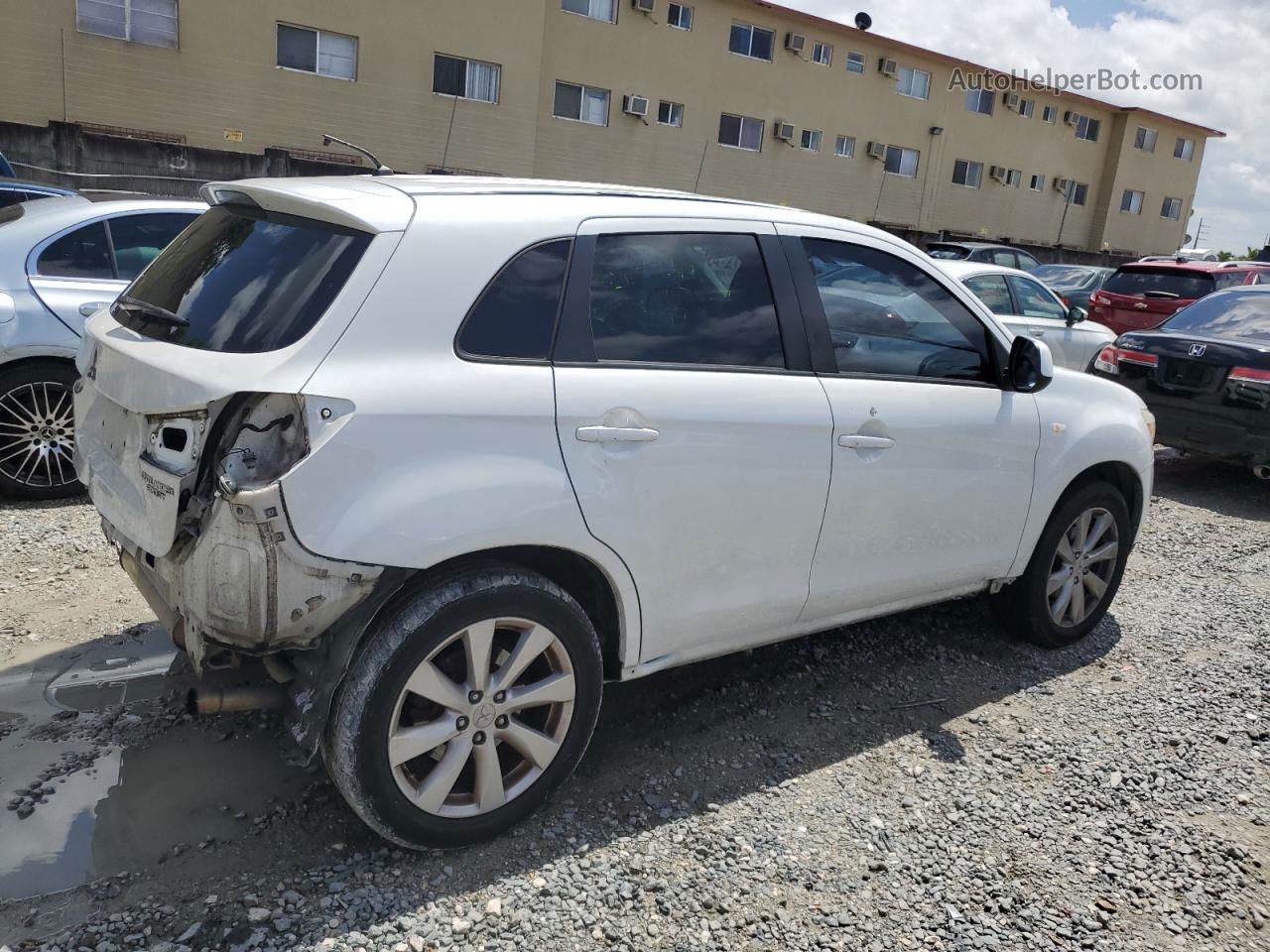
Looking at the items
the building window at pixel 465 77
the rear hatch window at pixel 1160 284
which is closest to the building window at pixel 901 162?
the building window at pixel 465 77

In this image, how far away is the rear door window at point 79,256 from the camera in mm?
5711

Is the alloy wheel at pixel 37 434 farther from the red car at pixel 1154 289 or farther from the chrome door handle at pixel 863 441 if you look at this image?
the red car at pixel 1154 289

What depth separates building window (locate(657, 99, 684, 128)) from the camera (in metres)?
25.7

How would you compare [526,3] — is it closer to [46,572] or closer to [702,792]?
[46,572]

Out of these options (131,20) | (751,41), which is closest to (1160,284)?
(751,41)

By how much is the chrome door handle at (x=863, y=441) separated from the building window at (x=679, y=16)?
24.3m

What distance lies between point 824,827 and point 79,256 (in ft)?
17.2

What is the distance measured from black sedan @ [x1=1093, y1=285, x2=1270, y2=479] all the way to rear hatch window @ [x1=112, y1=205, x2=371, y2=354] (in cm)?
717

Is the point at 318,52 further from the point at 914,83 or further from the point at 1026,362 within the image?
the point at 1026,362

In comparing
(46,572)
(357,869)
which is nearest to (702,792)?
(357,869)

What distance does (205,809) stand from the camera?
10.1ft

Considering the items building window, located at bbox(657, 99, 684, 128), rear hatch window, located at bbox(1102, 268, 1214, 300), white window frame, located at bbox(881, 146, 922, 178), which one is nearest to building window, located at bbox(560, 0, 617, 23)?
building window, located at bbox(657, 99, 684, 128)

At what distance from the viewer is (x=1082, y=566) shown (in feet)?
15.3

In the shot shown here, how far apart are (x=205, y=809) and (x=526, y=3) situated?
72.3ft
